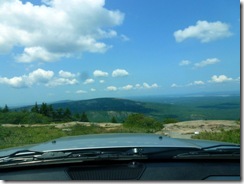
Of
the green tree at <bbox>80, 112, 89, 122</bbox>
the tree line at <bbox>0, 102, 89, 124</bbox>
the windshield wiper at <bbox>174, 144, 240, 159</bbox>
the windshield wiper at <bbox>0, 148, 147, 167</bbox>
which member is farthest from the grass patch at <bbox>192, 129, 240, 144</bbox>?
the tree line at <bbox>0, 102, 89, 124</bbox>

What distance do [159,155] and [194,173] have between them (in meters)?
0.26

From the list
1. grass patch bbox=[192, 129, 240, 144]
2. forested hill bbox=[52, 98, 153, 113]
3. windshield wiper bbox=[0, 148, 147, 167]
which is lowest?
grass patch bbox=[192, 129, 240, 144]

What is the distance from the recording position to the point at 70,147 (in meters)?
2.61

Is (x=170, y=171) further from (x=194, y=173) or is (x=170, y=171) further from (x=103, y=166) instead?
(x=103, y=166)

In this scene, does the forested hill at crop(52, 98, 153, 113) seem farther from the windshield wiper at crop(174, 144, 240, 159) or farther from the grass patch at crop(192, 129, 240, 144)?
the windshield wiper at crop(174, 144, 240, 159)

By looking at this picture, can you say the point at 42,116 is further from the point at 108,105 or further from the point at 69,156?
the point at 69,156

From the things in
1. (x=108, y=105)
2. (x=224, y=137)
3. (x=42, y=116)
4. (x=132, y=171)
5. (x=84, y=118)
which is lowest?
(x=224, y=137)

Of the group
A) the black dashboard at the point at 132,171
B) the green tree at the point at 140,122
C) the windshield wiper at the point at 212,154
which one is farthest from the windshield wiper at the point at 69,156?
the green tree at the point at 140,122

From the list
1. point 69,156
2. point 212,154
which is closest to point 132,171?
point 69,156

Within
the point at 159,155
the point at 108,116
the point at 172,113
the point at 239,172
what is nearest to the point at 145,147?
the point at 159,155

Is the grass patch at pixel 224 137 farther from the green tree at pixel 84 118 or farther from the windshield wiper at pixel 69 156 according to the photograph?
the green tree at pixel 84 118

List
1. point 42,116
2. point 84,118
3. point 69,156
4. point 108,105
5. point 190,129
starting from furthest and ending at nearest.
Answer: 1. point 42,116
2. point 84,118
3. point 108,105
4. point 190,129
5. point 69,156

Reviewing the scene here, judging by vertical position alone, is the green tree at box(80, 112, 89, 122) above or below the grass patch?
above

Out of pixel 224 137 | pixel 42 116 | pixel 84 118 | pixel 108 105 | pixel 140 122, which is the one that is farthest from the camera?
pixel 42 116
